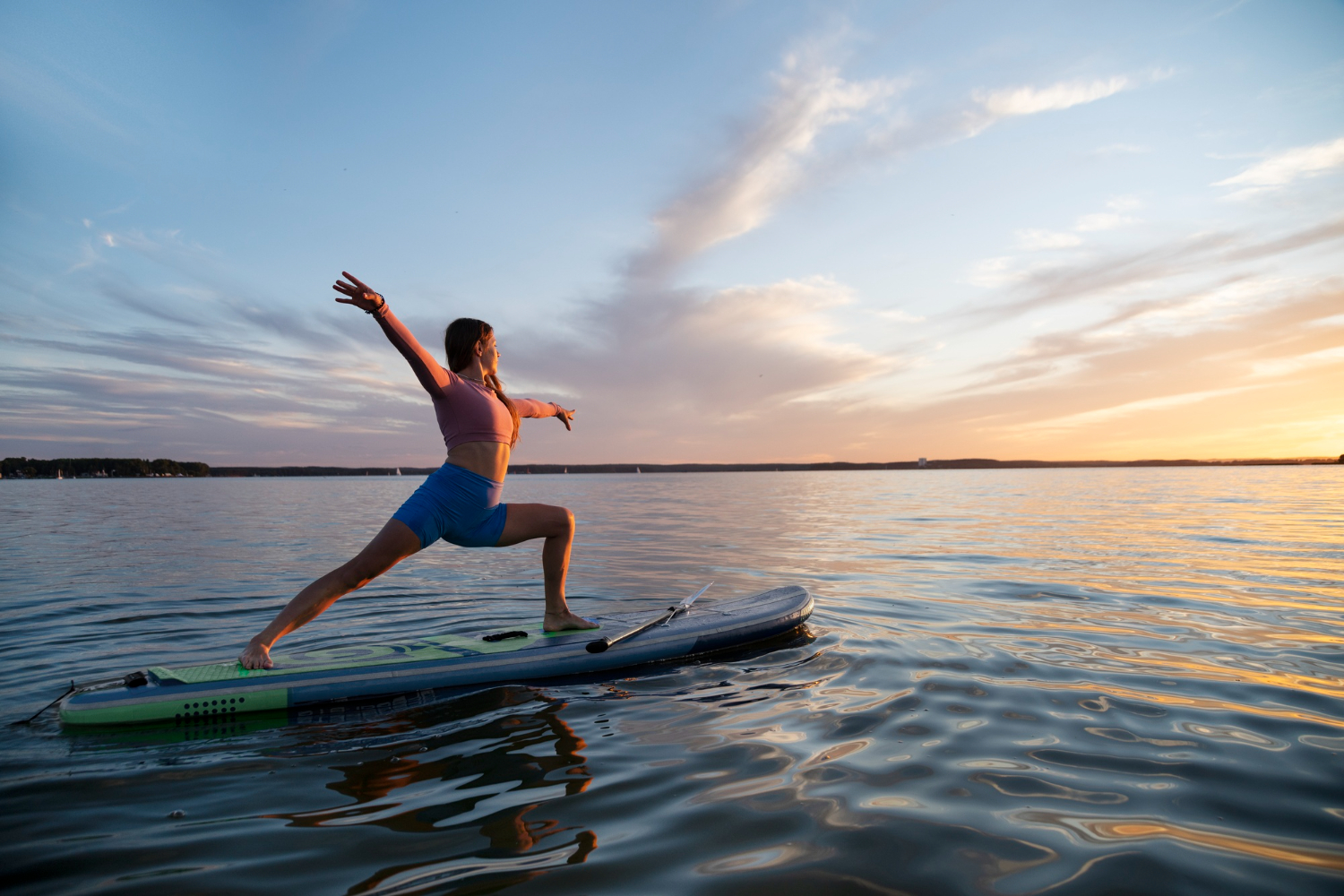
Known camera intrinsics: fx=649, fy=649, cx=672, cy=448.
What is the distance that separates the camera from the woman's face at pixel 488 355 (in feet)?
16.4

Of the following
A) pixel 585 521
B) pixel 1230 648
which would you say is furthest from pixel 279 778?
pixel 585 521

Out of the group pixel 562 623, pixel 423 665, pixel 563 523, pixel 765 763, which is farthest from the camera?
pixel 562 623

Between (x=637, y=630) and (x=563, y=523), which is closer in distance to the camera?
(x=563, y=523)

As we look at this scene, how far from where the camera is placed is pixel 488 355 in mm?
5055

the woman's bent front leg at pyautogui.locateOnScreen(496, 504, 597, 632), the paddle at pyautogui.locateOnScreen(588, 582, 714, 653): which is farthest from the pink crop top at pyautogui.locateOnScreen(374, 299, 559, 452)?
the paddle at pyautogui.locateOnScreen(588, 582, 714, 653)

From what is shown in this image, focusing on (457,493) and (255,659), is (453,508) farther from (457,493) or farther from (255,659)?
(255,659)

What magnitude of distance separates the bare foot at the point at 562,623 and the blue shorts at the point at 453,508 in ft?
3.47

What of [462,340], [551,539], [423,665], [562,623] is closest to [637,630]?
[562,623]

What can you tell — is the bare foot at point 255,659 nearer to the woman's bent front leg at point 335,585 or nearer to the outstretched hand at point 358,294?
the woman's bent front leg at point 335,585

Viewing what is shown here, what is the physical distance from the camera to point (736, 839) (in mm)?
2592

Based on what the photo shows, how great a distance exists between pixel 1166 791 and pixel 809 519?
16.9 m

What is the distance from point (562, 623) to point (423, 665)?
1181 millimetres

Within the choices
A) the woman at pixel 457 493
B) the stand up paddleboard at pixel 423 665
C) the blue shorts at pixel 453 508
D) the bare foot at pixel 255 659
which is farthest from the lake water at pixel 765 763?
the blue shorts at pixel 453 508

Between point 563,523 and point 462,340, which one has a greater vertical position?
point 462,340
